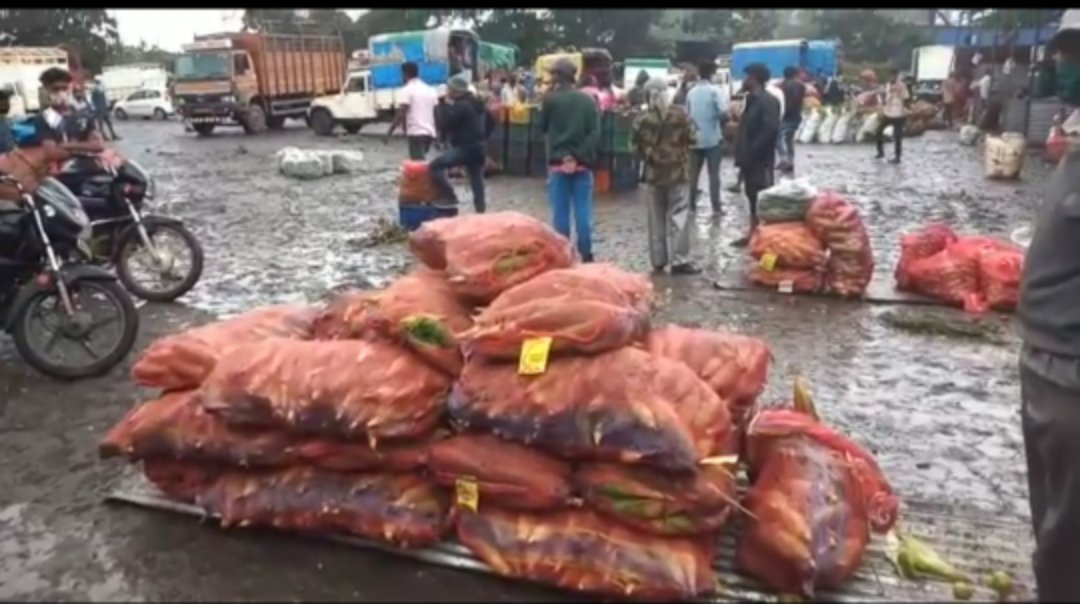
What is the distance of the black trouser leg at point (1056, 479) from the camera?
2395 mm

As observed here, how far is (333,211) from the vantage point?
11742 millimetres

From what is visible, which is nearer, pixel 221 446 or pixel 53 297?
pixel 221 446

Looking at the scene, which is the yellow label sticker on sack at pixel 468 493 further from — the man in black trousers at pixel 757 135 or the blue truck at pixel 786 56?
the blue truck at pixel 786 56

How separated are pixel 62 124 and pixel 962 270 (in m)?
7.49

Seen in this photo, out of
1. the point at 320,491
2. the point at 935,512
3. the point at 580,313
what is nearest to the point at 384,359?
the point at 320,491

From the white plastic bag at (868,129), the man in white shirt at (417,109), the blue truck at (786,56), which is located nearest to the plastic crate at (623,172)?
the man in white shirt at (417,109)

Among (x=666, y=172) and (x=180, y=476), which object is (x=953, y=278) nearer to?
(x=666, y=172)

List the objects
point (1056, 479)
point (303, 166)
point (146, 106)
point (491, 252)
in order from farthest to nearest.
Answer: point (146, 106), point (303, 166), point (491, 252), point (1056, 479)

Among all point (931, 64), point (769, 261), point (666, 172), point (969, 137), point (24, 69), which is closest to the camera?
point (769, 261)

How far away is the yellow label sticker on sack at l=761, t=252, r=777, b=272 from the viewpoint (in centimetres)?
707

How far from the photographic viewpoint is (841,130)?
2205 centimetres

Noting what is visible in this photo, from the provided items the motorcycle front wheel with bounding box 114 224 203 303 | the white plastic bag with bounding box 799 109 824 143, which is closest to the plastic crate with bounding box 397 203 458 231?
the motorcycle front wheel with bounding box 114 224 203 303

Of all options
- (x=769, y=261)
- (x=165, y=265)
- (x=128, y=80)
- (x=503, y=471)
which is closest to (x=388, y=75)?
(x=165, y=265)

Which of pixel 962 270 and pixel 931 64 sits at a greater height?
pixel 931 64
